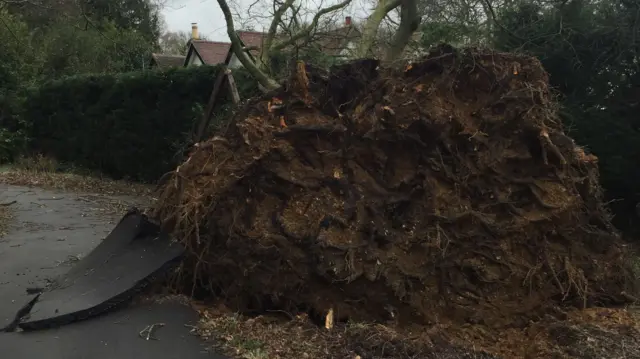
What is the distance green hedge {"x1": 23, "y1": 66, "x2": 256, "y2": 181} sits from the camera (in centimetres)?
1406

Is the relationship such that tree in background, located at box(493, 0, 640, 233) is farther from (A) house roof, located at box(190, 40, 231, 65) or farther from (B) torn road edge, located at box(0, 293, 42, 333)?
(A) house roof, located at box(190, 40, 231, 65)

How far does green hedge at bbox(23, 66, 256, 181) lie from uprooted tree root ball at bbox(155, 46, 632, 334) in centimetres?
661

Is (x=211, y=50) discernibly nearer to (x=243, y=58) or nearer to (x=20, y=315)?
(x=243, y=58)

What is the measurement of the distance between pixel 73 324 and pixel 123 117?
37.7 ft

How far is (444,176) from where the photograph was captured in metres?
5.39

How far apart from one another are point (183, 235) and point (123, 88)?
11.3 meters

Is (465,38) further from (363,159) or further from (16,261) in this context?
(16,261)

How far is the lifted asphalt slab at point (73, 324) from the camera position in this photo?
4.51 m

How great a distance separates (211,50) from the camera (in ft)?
106

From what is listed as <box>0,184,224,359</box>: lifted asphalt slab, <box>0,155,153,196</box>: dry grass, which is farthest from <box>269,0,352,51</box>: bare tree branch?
<box>0,184,224,359</box>: lifted asphalt slab

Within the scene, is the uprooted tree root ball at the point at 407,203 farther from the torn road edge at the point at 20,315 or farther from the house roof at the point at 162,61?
the house roof at the point at 162,61

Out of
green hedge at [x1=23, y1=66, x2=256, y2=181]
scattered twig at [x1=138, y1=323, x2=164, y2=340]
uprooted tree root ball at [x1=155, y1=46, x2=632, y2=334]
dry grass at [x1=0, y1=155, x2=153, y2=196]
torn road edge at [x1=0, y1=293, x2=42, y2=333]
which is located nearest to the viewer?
scattered twig at [x1=138, y1=323, x2=164, y2=340]

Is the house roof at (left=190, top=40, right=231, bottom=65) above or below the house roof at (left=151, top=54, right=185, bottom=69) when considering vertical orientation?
above

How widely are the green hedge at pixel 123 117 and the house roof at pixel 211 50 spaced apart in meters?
12.5
